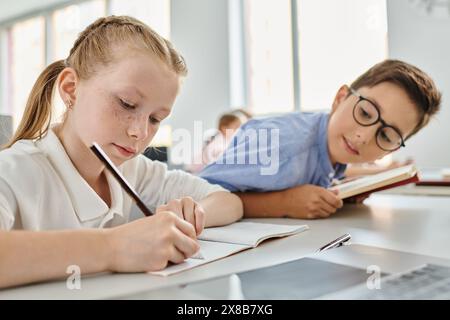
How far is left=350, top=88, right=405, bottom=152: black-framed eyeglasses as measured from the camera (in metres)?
0.66

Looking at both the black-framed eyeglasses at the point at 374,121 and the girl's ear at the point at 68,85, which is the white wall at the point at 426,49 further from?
the girl's ear at the point at 68,85

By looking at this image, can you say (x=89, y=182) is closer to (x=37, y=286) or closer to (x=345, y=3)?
(x=37, y=286)

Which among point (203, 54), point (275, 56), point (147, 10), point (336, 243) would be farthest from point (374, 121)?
point (203, 54)

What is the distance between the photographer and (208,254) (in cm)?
39

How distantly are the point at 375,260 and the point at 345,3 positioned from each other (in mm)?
390

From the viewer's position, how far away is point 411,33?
0.67 metres

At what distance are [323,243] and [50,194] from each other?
0.99 ft

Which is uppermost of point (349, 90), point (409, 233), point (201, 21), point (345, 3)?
point (201, 21)

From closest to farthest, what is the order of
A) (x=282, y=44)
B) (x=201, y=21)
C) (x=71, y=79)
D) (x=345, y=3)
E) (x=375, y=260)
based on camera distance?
(x=375, y=260) < (x=71, y=79) < (x=345, y=3) < (x=282, y=44) < (x=201, y=21)

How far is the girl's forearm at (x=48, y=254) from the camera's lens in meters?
0.30

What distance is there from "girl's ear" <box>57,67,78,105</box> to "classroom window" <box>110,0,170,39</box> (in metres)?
0.12

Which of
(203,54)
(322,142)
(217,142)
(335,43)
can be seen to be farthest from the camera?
(203,54)

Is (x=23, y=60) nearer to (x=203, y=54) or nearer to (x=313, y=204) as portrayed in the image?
(x=203, y=54)

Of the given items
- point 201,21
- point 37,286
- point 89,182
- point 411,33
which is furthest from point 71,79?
point 201,21
